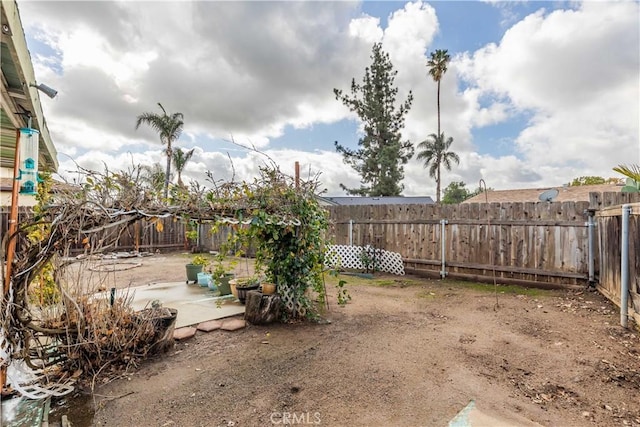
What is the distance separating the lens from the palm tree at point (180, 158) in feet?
62.0

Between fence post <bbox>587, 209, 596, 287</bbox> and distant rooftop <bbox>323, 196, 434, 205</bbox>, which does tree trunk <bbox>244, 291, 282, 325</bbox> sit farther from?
distant rooftop <bbox>323, 196, 434, 205</bbox>

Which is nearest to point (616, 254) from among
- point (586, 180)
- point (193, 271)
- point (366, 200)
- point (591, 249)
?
point (591, 249)

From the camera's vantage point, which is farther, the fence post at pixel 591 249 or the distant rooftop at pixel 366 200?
the distant rooftop at pixel 366 200

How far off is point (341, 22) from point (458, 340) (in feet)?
25.4

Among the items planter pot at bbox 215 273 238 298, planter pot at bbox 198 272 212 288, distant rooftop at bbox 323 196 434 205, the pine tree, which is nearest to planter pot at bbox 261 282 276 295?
planter pot at bbox 215 273 238 298

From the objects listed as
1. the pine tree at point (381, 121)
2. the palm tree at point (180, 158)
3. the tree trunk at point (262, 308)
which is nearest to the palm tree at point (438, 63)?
the pine tree at point (381, 121)

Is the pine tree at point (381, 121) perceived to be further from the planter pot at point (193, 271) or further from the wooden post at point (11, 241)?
the wooden post at point (11, 241)

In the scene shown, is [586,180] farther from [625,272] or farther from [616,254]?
[625,272]

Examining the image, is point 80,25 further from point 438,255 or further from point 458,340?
point 438,255

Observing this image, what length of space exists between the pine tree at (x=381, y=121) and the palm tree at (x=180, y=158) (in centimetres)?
950

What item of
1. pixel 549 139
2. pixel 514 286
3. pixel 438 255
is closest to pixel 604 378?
pixel 514 286

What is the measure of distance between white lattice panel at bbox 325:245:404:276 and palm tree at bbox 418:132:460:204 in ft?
48.2

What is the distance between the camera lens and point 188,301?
533 centimetres

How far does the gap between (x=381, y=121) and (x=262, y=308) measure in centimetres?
1656
